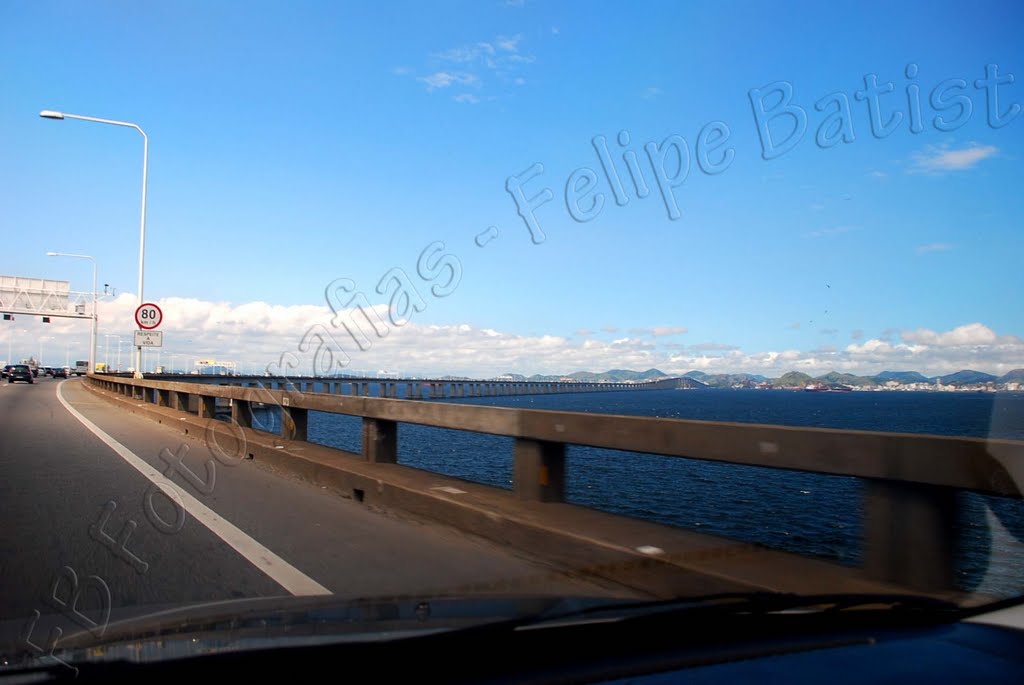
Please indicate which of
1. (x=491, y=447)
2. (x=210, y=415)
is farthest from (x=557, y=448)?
(x=491, y=447)

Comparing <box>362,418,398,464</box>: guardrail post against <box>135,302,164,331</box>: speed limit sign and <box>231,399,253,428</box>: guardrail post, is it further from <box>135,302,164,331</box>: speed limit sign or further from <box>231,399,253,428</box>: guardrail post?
<box>135,302,164,331</box>: speed limit sign

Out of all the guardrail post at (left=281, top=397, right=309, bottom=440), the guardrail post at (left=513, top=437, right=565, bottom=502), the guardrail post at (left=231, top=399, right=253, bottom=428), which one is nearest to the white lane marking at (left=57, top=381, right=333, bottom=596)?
the guardrail post at (left=281, top=397, right=309, bottom=440)

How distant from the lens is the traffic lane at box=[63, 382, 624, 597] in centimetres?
588

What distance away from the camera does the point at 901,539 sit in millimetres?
4594

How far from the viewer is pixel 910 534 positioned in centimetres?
456

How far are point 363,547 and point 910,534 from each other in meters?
4.51

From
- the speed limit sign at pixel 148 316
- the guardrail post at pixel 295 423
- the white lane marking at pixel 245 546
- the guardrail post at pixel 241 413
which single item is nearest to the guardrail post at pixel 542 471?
the white lane marking at pixel 245 546

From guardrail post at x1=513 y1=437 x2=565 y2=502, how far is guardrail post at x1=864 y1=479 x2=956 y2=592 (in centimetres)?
331

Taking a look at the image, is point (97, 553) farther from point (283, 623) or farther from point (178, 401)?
point (178, 401)

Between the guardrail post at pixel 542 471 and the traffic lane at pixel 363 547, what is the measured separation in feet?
2.57

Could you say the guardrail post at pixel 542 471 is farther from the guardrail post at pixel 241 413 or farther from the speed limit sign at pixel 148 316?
the speed limit sign at pixel 148 316

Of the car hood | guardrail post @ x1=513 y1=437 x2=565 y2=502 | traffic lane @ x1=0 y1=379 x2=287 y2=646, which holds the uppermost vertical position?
guardrail post @ x1=513 y1=437 x2=565 y2=502

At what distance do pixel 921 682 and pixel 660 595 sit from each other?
274cm

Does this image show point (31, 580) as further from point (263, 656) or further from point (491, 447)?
point (491, 447)
